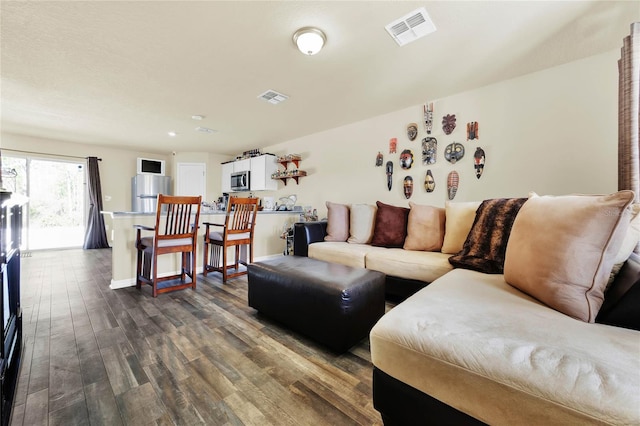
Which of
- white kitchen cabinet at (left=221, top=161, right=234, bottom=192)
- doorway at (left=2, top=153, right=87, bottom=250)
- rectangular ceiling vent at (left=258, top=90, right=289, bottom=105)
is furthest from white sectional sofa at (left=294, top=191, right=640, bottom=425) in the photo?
doorway at (left=2, top=153, right=87, bottom=250)

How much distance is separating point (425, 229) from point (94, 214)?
6559 millimetres

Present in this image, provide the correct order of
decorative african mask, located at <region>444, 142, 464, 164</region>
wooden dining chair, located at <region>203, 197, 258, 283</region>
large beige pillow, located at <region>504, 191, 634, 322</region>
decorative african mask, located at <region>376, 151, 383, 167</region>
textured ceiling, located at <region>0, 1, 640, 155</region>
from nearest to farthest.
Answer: large beige pillow, located at <region>504, 191, 634, 322</region>
textured ceiling, located at <region>0, 1, 640, 155</region>
decorative african mask, located at <region>444, 142, 464, 164</region>
wooden dining chair, located at <region>203, 197, 258, 283</region>
decorative african mask, located at <region>376, 151, 383, 167</region>

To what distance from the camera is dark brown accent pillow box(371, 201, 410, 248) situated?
277 centimetres

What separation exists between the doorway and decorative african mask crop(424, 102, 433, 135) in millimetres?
6922

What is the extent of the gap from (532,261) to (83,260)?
5929 mm

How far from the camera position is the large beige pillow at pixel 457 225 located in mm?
2248

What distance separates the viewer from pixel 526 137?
8.06 ft

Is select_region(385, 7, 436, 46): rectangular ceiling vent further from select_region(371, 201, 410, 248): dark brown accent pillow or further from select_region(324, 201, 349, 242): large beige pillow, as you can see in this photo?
select_region(324, 201, 349, 242): large beige pillow

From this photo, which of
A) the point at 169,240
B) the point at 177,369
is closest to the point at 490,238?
the point at 177,369

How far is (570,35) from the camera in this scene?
1877mm

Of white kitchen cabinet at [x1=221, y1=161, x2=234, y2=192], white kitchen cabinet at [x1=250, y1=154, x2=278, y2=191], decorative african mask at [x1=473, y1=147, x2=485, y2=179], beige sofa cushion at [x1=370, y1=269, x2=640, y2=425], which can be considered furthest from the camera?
white kitchen cabinet at [x1=221, y1=161, x2=234, y2=192]

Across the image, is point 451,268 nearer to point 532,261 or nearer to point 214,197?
point 532,261

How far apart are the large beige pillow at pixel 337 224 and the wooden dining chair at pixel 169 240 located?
159cm

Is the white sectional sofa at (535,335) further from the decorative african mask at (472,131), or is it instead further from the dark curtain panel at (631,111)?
the decorative african mask at (472,131)
